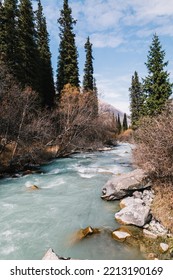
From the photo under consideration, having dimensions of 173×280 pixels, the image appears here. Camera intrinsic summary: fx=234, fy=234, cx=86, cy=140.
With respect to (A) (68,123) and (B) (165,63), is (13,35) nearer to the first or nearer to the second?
(A) (68,123)

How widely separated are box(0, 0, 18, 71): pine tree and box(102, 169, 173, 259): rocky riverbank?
55.0 ft

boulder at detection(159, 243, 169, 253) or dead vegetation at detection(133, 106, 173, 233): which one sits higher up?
dead vegetation at detection(133, 106, 173, 233)

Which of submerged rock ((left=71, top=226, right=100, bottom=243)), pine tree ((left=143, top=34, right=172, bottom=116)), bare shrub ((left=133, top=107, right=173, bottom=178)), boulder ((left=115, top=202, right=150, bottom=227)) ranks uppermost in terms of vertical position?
pine tree ((left=143, top=34, right=172, bottom=116))

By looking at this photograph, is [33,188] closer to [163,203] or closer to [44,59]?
[163,203]

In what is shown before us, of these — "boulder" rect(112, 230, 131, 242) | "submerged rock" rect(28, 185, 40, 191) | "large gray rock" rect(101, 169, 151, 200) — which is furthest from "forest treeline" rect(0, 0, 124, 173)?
"boulder" rect(112, 230, 131, 242)

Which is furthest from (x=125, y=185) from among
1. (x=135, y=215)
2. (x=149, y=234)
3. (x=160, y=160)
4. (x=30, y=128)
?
(x=30, y=128)

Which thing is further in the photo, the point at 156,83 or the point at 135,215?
the point at 156,83

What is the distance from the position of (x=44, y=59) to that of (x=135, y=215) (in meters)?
30.4

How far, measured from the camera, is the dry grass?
27.9ft

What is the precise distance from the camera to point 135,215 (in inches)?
360

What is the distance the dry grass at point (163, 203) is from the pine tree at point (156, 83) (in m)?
10.8

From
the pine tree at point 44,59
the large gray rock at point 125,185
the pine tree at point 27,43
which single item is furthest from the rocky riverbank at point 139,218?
the pine tree at point 44,59

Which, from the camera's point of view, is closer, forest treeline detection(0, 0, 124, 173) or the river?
the river

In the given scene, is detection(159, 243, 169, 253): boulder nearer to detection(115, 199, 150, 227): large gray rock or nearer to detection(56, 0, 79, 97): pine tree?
detection(115, 199, 150, 227): large gray rock
